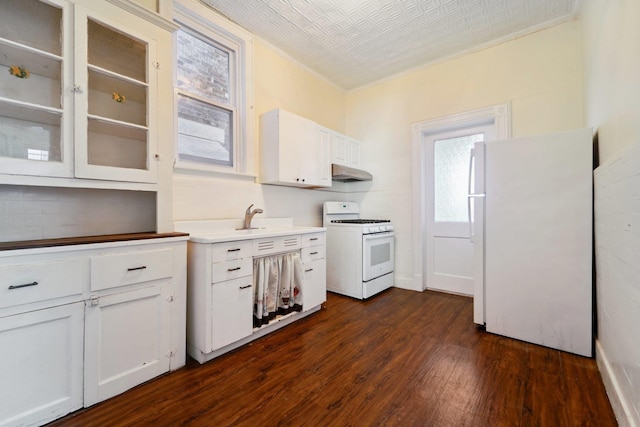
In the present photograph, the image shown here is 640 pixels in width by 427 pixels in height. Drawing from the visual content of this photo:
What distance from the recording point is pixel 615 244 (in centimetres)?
144

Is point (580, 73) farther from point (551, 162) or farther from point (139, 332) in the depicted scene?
point (139, 332)

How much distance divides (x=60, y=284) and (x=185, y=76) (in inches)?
80.1

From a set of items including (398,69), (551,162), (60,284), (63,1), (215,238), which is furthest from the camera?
(398,69)

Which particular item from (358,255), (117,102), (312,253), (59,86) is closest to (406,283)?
(358,255)

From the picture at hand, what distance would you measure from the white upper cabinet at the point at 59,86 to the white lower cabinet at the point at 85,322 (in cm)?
47

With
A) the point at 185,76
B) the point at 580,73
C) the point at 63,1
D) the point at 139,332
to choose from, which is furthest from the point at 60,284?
the point at 580,73

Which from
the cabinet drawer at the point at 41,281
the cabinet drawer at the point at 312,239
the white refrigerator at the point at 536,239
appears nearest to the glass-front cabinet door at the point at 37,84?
the cabinet drawer at the point at 41,281

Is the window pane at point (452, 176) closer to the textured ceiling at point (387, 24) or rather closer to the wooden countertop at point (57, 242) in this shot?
the textured ceiling at point (387, 24)

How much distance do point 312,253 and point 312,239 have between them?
0.47 ft

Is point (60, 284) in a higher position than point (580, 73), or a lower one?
lower

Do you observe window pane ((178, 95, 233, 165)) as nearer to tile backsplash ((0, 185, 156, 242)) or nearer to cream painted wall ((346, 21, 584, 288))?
tile backsplash ((0, 185, 156, 242))

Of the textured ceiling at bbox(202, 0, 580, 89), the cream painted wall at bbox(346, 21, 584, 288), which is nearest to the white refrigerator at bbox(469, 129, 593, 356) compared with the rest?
the cream painted wall at bbox(346, 21, 584, 288)

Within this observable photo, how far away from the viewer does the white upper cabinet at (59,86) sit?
1.47m

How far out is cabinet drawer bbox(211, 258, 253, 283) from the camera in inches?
74.2
